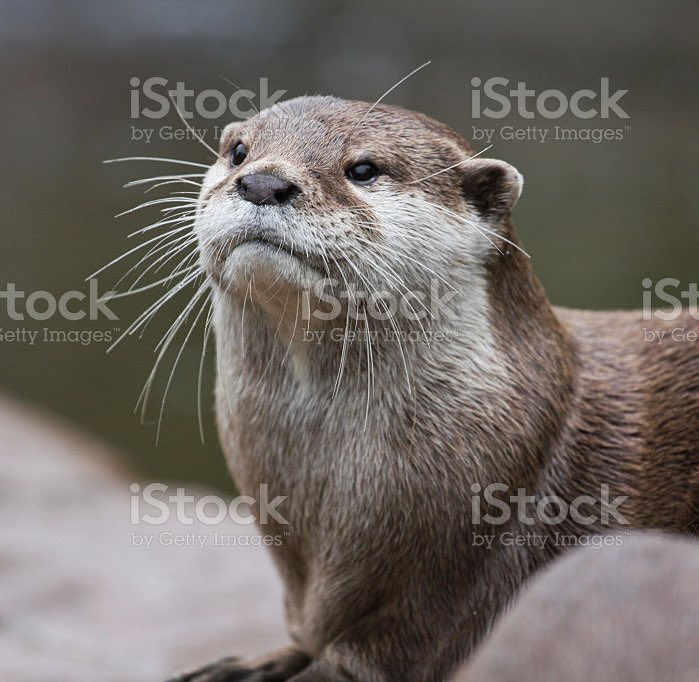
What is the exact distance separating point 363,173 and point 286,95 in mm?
9785

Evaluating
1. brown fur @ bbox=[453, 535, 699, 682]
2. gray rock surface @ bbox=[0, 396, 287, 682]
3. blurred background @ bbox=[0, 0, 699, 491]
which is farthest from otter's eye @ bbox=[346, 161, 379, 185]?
blurred background @ bbox=[0, 0, 699, 491]

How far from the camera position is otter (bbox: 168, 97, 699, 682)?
2.73 meters

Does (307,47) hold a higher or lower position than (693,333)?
higher

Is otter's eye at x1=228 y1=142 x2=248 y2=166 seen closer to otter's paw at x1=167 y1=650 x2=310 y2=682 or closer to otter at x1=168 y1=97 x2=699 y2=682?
otter at x1=168 y1=97 x2=699 y2=682

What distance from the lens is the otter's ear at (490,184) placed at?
281cm

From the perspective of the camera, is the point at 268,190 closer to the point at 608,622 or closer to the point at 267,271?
the point at 267,271

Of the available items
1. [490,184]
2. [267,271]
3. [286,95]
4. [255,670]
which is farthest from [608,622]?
[286,95]

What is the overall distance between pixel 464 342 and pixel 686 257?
8.23 metres

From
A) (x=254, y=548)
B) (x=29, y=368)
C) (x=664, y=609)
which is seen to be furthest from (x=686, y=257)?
(x=664, y=609)

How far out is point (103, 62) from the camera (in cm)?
1470

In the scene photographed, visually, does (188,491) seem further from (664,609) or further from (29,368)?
(664,609)

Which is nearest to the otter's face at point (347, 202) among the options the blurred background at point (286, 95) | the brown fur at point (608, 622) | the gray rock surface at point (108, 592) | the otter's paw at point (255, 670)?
the brown fur at point (608, 622)

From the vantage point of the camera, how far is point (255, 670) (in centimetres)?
321

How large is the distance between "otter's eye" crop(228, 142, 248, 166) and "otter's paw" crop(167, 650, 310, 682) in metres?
1.39
